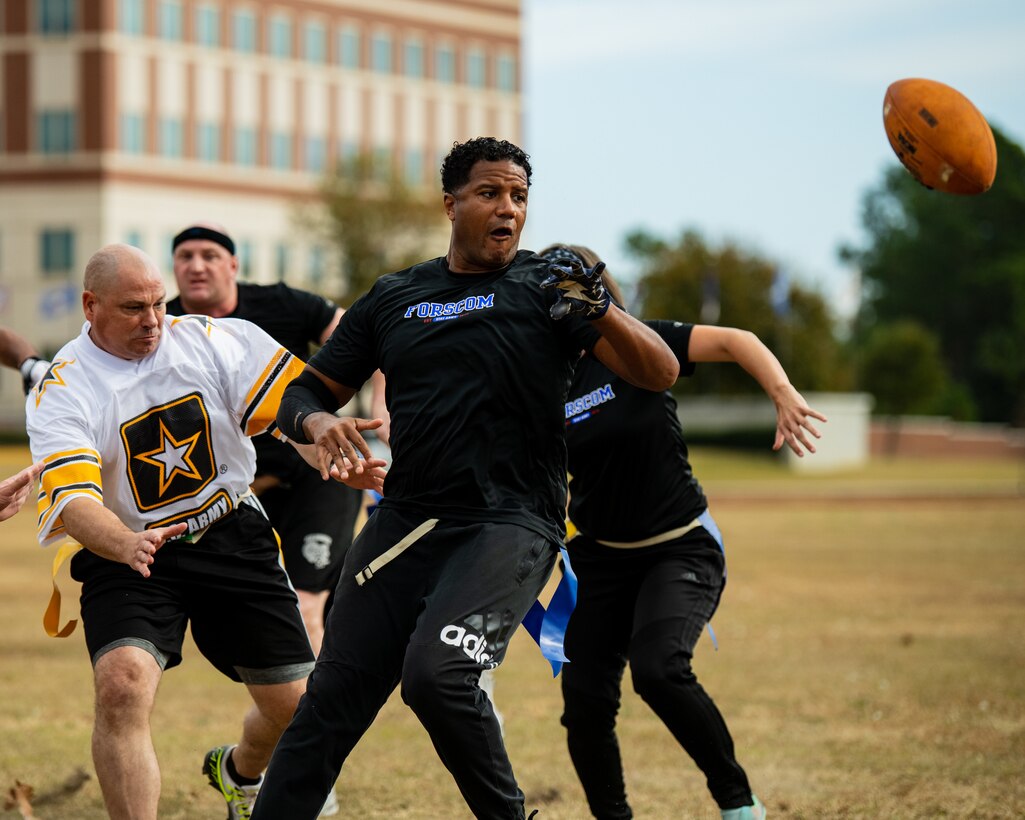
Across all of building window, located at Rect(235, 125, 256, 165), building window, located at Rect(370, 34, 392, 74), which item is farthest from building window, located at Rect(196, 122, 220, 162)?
building window, located at Rect(370, 34, 392, 74)

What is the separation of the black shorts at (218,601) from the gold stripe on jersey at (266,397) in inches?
14.2

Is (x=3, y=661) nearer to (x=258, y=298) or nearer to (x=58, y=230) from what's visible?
(x=258, y=298)

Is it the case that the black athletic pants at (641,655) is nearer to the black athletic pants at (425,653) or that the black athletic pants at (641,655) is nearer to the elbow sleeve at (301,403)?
the black athletic pants at (425,653)

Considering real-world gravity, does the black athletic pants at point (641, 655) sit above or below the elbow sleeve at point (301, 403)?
below

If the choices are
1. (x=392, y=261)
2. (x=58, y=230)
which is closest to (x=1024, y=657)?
(x=392, y=261)

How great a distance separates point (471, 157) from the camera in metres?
5.23

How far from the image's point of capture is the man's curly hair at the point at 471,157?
5.23m

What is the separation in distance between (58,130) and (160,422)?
72.4 metres

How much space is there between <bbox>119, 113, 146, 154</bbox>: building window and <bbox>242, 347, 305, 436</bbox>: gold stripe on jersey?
234ft

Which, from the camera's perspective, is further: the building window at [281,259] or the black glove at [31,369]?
the building window at [281,259]

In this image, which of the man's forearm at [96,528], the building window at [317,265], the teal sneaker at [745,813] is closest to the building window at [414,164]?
the building window at [317,265]

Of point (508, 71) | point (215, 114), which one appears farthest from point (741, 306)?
point (215, 114)

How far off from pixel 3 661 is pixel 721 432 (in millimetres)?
46845

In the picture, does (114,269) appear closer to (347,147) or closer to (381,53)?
(347,147)
